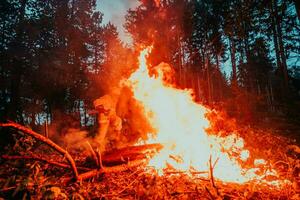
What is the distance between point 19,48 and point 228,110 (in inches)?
738

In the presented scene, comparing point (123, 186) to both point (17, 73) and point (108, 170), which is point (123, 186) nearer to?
point (108, 170)

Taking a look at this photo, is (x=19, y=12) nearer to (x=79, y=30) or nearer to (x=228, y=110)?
(x=79, y=30)

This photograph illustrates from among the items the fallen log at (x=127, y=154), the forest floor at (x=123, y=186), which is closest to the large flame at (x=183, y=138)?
the fallen log at (x=127, y=154)

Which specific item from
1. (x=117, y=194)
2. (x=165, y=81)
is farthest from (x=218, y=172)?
(x=165, y=81)

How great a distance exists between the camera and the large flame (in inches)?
227

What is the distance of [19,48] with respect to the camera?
2230 cm

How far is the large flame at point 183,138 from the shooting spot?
5762 mm

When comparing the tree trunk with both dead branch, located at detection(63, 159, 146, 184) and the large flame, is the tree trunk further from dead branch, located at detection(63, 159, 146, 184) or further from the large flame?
dead branch, located at detection(63, 159, 146, 184)

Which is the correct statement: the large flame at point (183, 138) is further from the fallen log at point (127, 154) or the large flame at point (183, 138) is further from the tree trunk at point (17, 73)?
the tree trunk at point (17, 73)

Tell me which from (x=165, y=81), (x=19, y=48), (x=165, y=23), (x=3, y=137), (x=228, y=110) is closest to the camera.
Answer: (x=3, y=137)

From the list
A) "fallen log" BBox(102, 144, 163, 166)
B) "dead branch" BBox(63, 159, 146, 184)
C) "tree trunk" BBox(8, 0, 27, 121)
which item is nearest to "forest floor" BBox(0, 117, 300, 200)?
"dead branch" BBox(63, 159, 146, 184)

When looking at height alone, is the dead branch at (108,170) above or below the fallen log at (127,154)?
below

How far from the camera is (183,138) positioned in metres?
6.61

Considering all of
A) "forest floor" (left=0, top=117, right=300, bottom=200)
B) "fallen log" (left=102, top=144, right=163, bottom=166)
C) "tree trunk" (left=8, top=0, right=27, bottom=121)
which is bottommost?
"forest floor" (left=0, top=117, right=300, bottom=200)
